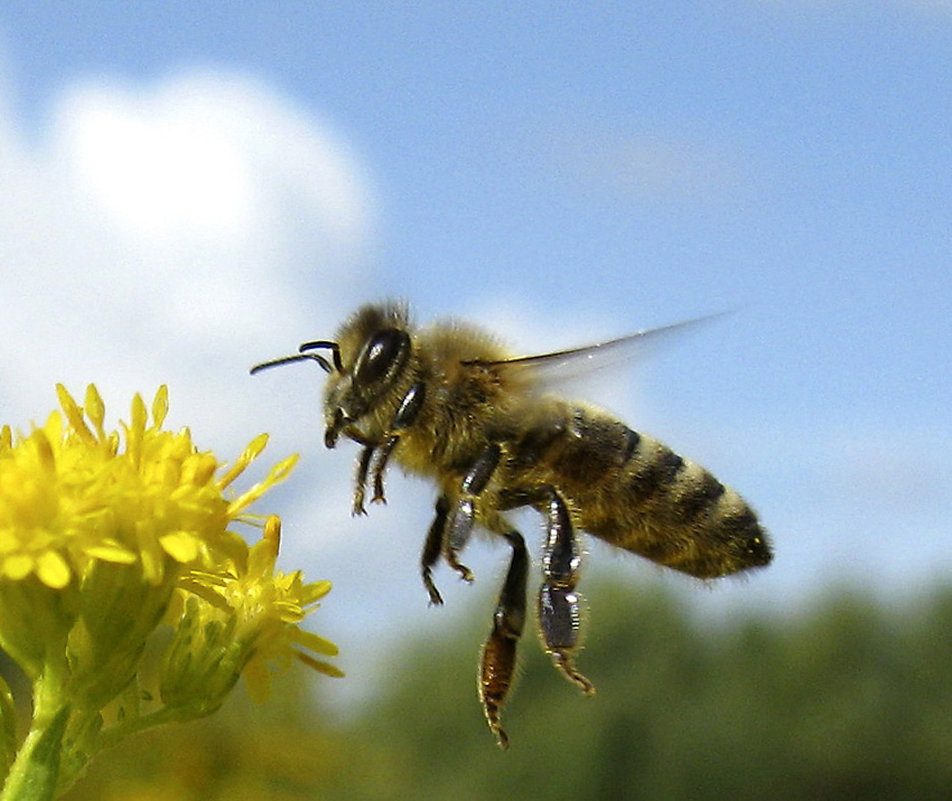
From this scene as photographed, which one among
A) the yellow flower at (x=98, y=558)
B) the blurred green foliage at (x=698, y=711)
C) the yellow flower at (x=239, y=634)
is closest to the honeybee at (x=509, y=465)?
the yellow flower at (x=239, y=634)

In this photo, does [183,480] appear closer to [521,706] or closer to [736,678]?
[521,706]

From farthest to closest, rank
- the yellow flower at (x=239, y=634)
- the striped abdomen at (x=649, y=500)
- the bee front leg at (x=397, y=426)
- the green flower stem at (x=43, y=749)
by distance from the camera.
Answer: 1. the striped abdomen at (x=649, y=500)
2. the bee front leg at (x=397, y=426)
3. the yellow flower at (x=239, y=634)
4. the green flower stem at (x=43, y=749)

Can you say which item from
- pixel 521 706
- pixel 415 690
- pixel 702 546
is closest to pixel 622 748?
pixel 521 706

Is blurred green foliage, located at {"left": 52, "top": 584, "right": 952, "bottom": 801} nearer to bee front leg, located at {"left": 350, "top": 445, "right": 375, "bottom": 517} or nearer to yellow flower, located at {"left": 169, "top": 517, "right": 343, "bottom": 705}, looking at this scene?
bee front leg, located at {"left": 350, "top": 445, "right": 375, "bottom": 517}

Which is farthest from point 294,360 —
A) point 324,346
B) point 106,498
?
point 106,498

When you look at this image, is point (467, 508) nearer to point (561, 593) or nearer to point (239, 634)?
point (561, 593)

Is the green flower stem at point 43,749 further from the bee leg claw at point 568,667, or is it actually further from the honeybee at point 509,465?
the bee leg claw at point 568,667
